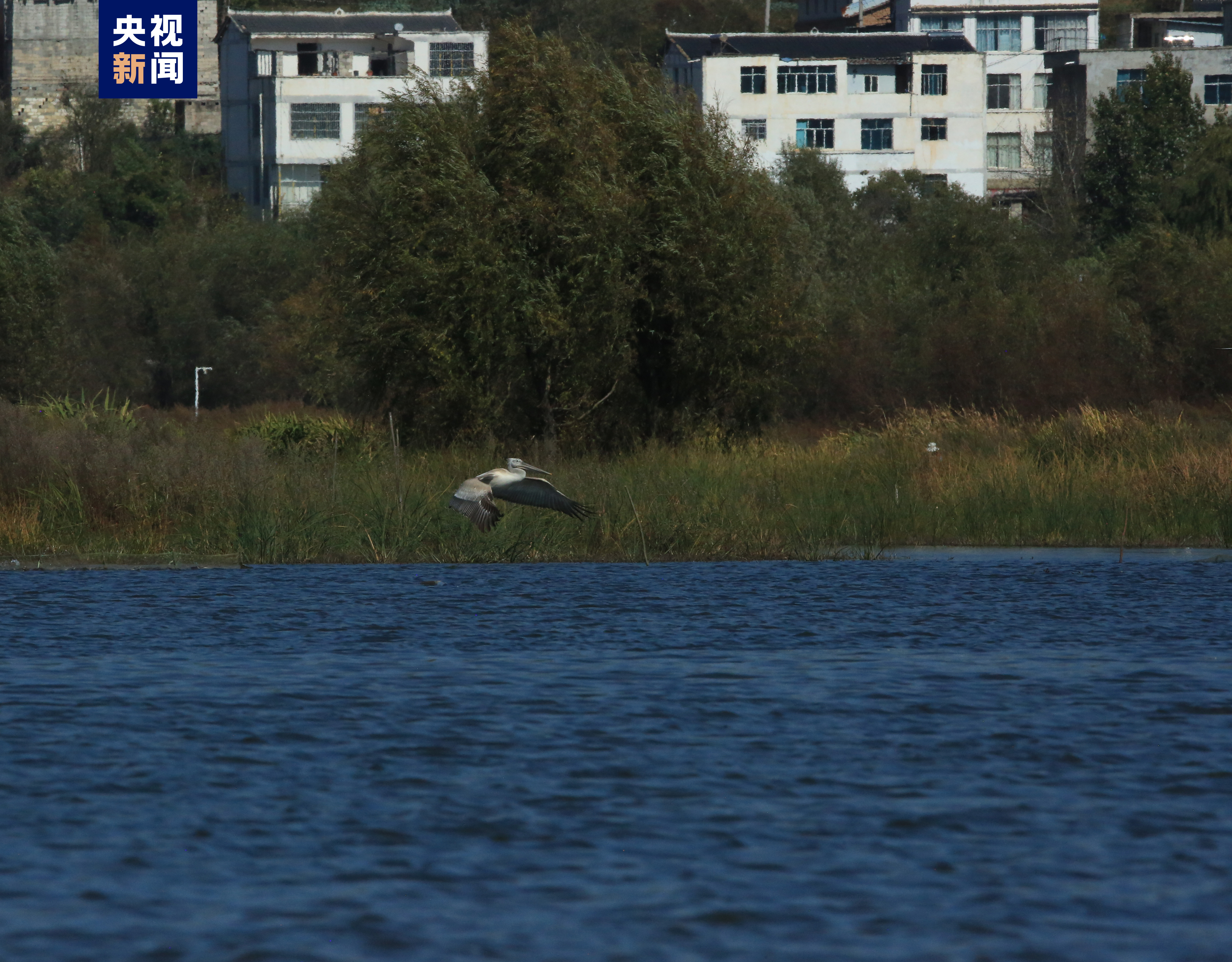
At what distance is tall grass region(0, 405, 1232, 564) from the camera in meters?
23.6

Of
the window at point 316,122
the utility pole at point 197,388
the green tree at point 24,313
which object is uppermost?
the window at point 316,122

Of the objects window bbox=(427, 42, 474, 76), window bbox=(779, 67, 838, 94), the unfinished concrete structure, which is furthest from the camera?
the unfinished concrete structure

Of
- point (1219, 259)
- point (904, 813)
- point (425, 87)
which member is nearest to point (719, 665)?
point (904, 813)

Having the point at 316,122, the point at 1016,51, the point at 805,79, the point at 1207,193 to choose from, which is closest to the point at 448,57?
the point at 316,122

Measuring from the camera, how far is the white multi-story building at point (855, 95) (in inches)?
3083

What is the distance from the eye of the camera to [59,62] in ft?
Answer: 335

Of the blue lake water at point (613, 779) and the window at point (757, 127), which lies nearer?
the blue lake water at point (613, 779)

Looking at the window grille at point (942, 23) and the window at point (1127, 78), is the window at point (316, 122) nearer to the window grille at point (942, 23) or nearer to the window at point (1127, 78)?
the window grille at point (942, 23)

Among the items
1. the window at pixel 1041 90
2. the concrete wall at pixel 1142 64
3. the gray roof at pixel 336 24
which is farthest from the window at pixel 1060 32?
the gray roof at pixel 336 24

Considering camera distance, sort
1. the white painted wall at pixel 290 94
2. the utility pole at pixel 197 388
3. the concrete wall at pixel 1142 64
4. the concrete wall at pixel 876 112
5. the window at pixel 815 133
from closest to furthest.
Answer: the utility pole at pixel 197 388 → the concrete wall at pixel 876 112 → the window at pixel 815 133 → the concrete wall at pixel 1142 64 → the white painted wall at pixel 290 94

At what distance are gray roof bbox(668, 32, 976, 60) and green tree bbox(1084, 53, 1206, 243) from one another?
847 centimetres

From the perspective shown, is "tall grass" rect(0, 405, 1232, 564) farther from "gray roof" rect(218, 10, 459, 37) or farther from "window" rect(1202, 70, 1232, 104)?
"gray roof" rect(218, 10, 459, 37)

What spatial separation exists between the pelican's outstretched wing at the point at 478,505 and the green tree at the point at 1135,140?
182 ft

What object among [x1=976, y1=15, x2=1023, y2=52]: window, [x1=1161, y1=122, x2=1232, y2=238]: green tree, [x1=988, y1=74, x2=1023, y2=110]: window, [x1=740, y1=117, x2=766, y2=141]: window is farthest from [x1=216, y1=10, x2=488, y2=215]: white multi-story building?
[x1=1161, y1=122, x2=1232, y2=238]: green tree
